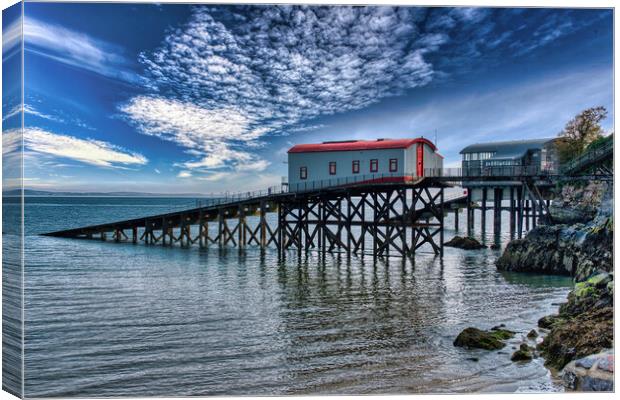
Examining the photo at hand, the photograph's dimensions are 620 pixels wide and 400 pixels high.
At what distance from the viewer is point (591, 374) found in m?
10.1

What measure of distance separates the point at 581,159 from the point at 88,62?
21785 millimetres

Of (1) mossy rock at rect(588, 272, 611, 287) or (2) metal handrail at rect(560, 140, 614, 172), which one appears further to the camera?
(2) metal handrail at rect(560, 140, 614, 172)

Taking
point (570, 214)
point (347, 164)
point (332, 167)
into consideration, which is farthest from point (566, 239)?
point (332, 167)

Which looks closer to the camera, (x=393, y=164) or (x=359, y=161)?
(x=393, y=164)

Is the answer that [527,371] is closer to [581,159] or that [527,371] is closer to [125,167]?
[581,159]

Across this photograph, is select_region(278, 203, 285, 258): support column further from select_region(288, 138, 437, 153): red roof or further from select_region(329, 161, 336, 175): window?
select_region(288, 138, 437, 153): red roof

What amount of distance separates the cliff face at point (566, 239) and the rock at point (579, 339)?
7781 millimetres

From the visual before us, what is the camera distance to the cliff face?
2044cm

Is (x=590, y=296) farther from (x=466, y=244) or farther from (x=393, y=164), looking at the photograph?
(x=466, y=244)

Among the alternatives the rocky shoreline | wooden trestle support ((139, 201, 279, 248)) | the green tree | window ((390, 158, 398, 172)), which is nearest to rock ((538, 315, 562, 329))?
the rocky shoreline

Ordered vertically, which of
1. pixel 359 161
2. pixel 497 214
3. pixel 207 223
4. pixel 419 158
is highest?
pixel 419 158

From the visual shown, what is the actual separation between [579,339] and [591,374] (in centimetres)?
122

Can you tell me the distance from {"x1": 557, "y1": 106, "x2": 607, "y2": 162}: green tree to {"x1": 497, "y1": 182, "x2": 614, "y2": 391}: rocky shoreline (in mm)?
2102

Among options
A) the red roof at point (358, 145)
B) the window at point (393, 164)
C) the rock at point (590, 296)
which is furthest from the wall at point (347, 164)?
the rock at point (590, 296)
